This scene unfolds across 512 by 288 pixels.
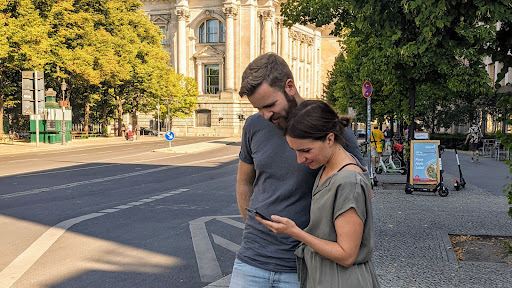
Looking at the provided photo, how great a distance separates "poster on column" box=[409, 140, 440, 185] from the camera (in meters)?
14.4

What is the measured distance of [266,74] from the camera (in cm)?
289

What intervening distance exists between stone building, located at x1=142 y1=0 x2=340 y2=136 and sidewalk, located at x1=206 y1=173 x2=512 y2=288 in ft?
226

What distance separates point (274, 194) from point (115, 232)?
644cm

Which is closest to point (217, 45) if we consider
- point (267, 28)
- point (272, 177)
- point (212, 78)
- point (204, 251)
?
point (212, 78)

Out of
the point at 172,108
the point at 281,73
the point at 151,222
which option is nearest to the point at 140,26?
the point at 172,108

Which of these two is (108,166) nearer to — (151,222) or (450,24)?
(151,222)

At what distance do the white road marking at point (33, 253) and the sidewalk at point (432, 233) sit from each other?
2.35 m

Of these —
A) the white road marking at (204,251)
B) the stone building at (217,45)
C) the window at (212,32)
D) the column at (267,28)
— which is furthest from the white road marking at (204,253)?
the window at (212,32)

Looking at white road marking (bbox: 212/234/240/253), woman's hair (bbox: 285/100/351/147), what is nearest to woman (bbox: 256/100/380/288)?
woman's hair (bbox: 285/100/351/147)

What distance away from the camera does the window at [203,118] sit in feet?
282

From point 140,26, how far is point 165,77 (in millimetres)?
6346

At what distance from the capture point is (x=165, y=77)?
65.4m

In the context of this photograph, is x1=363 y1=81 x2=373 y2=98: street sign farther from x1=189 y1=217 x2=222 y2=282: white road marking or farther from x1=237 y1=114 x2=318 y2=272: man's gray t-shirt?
x1=237 y1=114 x2=318 y2=272: man's gray t-shirt

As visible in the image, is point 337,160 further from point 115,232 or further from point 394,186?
point 394,186
